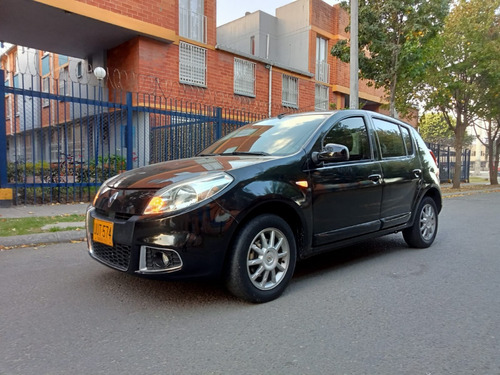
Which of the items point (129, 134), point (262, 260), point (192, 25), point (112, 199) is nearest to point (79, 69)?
point (192, 25)

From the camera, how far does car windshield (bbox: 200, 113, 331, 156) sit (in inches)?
149

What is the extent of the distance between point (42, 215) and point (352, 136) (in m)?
5.60

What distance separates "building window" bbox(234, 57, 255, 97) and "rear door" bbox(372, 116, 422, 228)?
11613 mm

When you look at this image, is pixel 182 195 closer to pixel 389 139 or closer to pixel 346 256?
pixel 346 256

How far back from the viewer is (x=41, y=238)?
209 inches

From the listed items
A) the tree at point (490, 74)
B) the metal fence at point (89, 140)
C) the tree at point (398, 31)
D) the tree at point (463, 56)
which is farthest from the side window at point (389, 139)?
the tree at point (490, 74)

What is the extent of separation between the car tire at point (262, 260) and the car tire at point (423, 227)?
7.97 feet

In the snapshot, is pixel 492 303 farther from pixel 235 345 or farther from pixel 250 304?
pixel 235 345

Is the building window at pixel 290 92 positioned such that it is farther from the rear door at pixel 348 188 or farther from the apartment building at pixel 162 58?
the rear door at pixel 348 188

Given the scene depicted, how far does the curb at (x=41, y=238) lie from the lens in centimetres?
507

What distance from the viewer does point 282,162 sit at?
3.42 metres

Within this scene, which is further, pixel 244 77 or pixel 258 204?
pixel 244 77

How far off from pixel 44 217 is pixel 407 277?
19.1 ft

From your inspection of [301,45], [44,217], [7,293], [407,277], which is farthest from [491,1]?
[7,293]
